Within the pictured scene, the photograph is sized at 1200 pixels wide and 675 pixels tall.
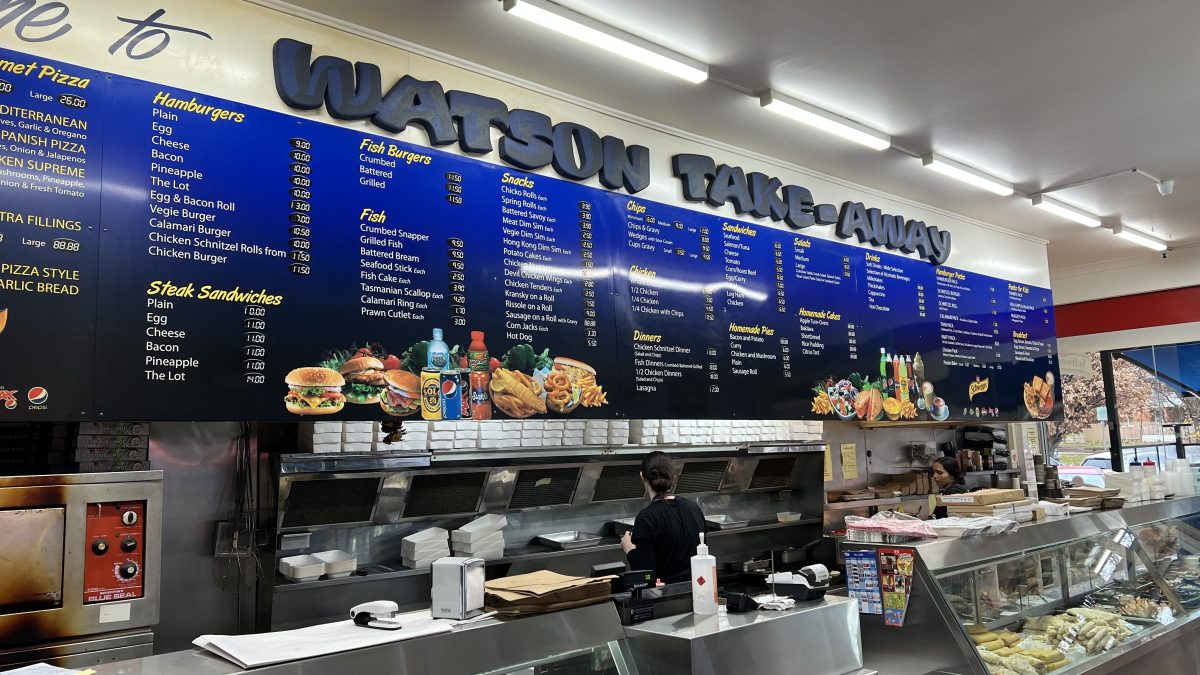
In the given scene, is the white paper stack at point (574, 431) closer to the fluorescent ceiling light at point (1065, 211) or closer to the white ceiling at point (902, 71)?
the white ceiling at point (902, 71)

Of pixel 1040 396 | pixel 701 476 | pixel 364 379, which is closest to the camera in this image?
pixel 364 379

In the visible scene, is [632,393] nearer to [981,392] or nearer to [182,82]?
[182,82]

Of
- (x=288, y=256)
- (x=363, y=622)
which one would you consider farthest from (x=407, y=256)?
(x=363, y=622)

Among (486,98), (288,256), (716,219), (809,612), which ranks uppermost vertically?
(486,98)

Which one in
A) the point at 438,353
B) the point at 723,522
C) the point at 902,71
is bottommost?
the point at 723,522

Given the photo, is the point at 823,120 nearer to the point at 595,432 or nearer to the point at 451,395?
the point at 595,432

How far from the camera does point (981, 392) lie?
6980 millimetres

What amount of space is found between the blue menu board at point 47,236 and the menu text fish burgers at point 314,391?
71 cm

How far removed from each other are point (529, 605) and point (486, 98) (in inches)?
107

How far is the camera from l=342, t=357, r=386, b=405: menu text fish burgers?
3.54 m

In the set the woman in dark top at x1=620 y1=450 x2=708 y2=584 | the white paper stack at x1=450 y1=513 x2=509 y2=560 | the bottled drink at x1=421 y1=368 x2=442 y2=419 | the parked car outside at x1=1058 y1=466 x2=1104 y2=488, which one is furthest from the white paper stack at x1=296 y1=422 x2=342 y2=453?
the parked car outside at x1=1058 y1=466 x2=1104 y2=488

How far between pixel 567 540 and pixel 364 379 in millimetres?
1642

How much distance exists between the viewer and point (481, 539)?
13.8 ft

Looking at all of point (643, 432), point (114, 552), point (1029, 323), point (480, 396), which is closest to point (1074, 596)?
point (643, 432)
